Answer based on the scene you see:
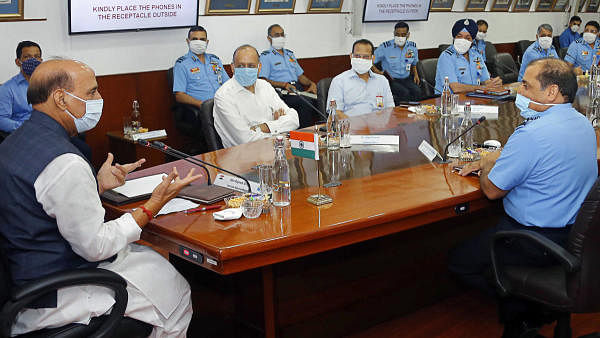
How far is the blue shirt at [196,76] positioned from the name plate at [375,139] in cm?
260

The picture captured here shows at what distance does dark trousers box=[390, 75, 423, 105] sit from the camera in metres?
6.61

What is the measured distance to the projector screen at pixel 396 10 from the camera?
7.22 metres

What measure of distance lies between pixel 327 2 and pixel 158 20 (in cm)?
214

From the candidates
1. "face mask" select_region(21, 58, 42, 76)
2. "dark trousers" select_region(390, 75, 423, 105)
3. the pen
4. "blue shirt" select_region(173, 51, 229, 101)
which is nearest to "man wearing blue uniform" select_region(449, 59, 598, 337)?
the pen

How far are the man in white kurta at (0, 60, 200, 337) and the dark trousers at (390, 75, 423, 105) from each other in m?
4.83

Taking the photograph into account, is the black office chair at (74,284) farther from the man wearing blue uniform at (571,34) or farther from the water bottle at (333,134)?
the man wearing blue uniform at (571,34)

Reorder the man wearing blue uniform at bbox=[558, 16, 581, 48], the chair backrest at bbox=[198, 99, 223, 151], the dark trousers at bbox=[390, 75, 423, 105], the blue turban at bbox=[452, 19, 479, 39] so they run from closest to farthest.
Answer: the chair backrest at bbox=[198, 99, 223, 151], the blue turban at bbox=[452, 19, 479, 39], the dark trousers at bbox=[390, 75, 423, 105], the man wearing blue uniform at bbox=[558, 16, 581, 48]

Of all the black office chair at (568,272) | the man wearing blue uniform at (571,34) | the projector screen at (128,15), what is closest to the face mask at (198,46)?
the projector screen at (128,15)

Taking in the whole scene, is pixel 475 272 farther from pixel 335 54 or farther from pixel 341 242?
pixel 335 54

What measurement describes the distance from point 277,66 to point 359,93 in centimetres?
190

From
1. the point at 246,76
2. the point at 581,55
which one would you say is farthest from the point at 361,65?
the point at 581,55

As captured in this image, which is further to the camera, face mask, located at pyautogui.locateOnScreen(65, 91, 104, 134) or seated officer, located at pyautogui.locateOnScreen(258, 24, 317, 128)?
seated officer, located at pyautogui.locateOnScreen(258, 24, 317, 128)

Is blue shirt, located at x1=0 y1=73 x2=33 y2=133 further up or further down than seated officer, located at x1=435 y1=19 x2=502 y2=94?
further down

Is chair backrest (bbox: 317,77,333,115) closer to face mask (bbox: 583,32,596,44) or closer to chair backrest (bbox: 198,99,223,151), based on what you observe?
chair backrest (bbox: 198,99,223,151)
